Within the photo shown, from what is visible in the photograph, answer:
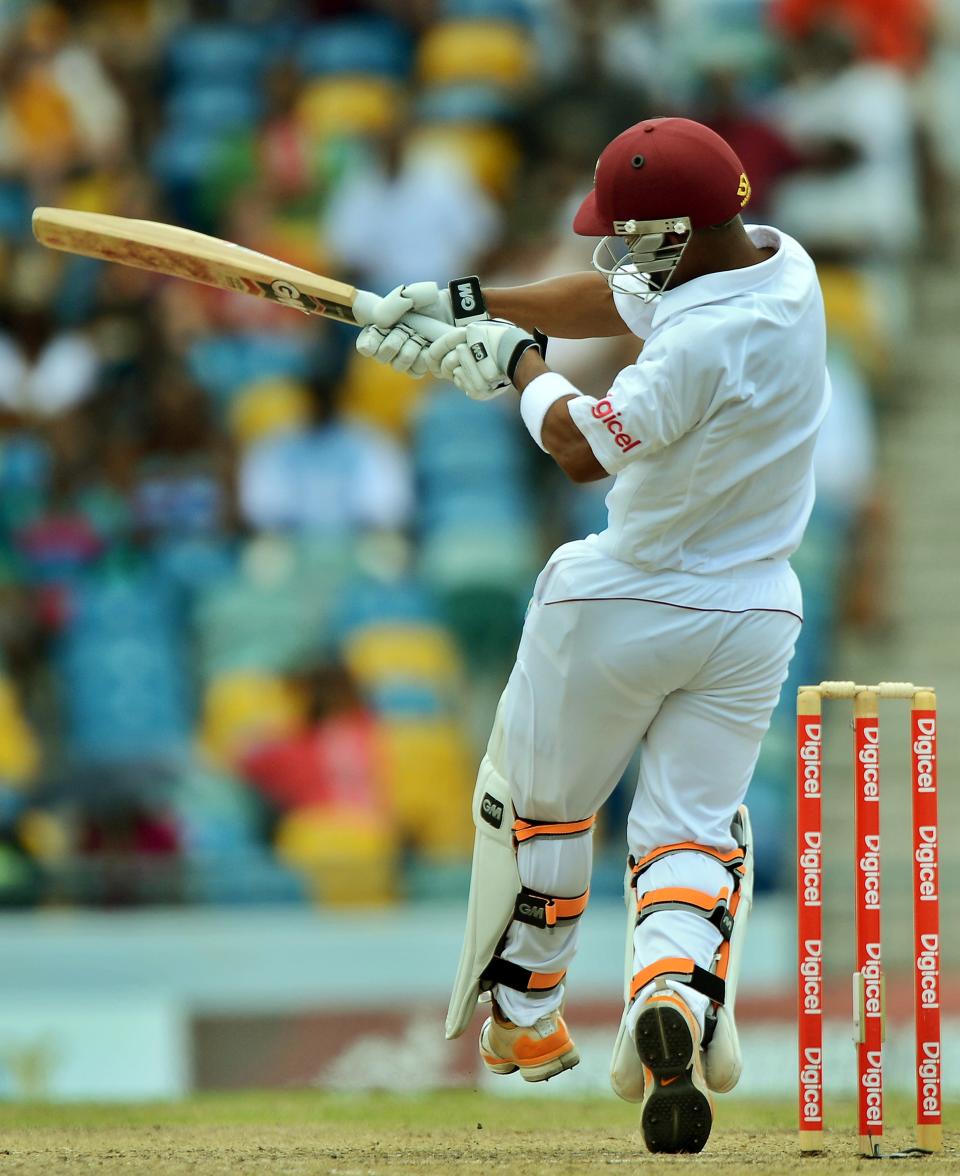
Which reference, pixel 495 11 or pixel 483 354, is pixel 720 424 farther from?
pixel 495 11

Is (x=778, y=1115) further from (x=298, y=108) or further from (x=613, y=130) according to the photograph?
(x=298, y=108)

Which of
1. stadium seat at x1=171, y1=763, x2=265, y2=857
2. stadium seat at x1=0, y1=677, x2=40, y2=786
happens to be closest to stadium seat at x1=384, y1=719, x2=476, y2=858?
stadium seat at x1=171, y1=763, x2=265, y2=857

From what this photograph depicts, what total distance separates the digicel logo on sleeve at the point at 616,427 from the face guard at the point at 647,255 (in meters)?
0.34

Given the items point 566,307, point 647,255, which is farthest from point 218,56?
point 647,255

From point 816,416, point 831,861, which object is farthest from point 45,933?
point 816,416

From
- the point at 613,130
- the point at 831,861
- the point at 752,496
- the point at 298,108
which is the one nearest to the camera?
the point at 752,496

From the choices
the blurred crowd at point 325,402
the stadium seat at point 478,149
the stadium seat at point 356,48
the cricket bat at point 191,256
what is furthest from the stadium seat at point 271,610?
the cricket bat at point 191,256

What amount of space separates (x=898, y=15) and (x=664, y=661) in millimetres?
6666

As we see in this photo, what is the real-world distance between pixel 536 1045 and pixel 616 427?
1366 millimetres

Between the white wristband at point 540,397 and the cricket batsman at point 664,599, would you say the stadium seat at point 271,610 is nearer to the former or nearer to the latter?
the cricket batsman at point 664,599

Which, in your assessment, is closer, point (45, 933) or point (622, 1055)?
point (622, 1055)

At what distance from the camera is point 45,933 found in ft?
24.3

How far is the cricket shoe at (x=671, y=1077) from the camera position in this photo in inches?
162

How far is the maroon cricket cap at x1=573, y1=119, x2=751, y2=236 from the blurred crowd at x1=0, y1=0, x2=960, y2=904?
3612mm
